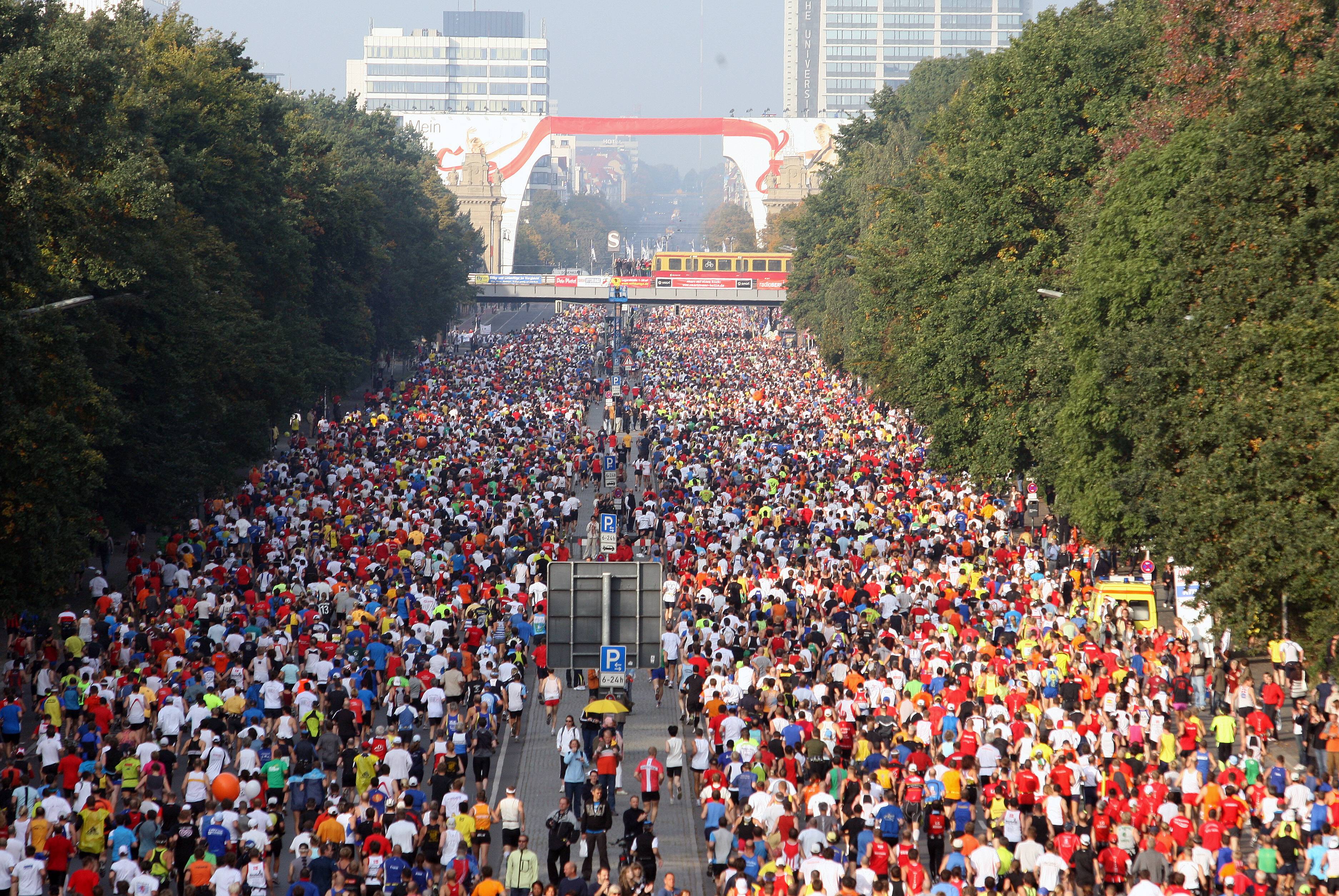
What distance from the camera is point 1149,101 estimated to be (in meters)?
32.2

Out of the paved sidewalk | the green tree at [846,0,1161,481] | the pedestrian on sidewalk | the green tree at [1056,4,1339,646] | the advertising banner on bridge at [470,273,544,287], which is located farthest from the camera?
the advertising banner on bridge at [470,273,544,287]

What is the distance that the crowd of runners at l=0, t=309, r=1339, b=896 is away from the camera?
14.5 metres

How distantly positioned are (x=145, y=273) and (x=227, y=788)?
16194mm

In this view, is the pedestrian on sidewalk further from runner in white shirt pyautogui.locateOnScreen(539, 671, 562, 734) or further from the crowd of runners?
runner in white shirt pyautogui.locateOnScreen(539, 671, 562, 734)

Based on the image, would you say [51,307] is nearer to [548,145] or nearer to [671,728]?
[671,728]

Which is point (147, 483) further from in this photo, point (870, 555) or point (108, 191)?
point (870, 555)

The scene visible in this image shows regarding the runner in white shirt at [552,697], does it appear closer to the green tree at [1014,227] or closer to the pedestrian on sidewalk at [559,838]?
the pedestrian on sidewalk at [559,838]

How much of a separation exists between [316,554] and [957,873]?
1829cm

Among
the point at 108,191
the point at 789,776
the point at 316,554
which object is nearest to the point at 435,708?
the point at 789,776

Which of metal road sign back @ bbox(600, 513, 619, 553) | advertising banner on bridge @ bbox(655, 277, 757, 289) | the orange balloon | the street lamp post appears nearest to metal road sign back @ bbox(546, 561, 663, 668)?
the orange balloon

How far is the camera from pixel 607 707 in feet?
59.8

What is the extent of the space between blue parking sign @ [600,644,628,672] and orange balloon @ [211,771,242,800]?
158 inches

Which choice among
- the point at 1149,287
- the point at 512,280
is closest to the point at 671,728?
the point at 1149,287

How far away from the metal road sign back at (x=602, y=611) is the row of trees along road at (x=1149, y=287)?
28.2ft
